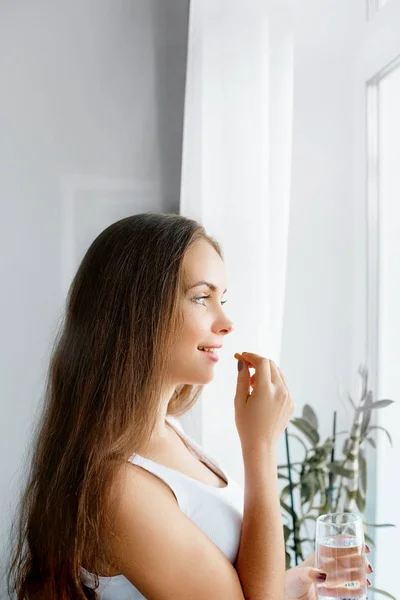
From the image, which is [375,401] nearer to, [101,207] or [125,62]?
[101,207]

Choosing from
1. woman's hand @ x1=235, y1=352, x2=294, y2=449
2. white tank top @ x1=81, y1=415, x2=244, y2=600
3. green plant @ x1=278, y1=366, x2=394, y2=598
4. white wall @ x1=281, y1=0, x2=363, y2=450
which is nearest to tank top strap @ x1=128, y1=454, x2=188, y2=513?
white tank top @ x1=81, y1=415, x2=244, y2=600

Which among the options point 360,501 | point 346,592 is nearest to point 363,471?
point 360,501

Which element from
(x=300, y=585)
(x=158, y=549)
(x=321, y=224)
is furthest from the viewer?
(x=321, y=224)

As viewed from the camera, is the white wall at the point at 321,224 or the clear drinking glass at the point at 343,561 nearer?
the clear drinking glass at the point at 343,561

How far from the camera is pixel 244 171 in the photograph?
59.6 inches

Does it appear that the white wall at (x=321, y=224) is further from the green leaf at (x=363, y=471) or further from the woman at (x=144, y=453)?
the woman at (x=144, y=453)

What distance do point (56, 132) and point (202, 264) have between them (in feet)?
2.92

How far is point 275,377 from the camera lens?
3.44 feet

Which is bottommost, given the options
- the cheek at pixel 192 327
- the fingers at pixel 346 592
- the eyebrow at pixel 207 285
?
the fingers at pixel 346 592

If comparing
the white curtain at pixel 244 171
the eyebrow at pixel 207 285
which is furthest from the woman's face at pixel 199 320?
the white curtain at pixel 244 171

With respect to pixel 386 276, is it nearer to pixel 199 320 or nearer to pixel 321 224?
pixel 321 224

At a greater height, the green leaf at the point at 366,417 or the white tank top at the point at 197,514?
the green leaf at the point at 366,417

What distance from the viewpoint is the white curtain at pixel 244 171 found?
4.94 feet

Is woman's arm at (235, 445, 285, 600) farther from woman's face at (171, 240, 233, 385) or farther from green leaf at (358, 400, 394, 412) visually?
green leaf at (358, 400, 394, 412)
